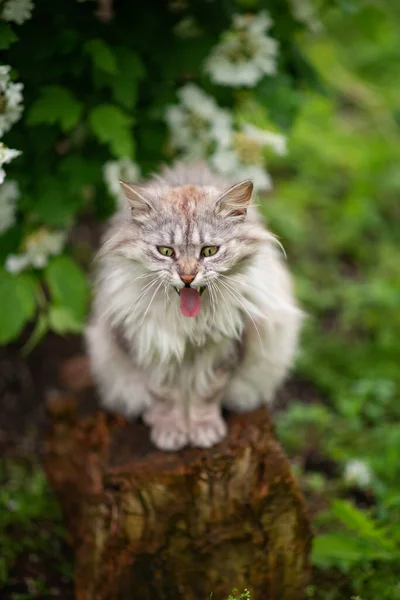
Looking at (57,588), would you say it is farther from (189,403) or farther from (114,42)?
(114,42)

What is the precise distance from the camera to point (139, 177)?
3262 mm

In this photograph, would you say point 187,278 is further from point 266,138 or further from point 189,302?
point 266,138

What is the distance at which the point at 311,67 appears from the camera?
348cm

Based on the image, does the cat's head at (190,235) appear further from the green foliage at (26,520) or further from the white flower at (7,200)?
the green foliage at (26,520)

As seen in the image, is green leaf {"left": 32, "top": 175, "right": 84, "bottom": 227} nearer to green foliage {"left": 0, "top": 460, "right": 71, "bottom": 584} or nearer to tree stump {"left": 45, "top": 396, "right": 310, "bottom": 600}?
tree stump {"left": 45, "top": 396, "right": 310, "bottom": 600}

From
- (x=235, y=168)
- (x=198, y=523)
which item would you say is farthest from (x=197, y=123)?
(x=198, y=523)

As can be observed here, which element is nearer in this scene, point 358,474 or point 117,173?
point 117,173

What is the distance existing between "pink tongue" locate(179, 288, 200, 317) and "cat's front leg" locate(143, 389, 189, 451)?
594 mm

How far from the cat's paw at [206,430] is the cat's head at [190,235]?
0.65 metres

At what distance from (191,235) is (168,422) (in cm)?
90

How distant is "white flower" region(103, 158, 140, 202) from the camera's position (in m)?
3.17

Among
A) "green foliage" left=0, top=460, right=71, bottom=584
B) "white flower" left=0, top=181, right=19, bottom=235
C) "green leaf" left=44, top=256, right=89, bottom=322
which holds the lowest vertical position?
"green foliage" left=0, top=460, right=71, bottom=584

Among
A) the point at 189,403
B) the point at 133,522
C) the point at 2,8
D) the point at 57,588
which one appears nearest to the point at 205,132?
the point at 2,8

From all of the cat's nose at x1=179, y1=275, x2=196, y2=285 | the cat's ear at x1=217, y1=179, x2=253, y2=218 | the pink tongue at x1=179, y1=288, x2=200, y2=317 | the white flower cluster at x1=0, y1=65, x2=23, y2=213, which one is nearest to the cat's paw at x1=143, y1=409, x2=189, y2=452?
the pink tongue at x1=179, y1=288, x2=200, y2=317
